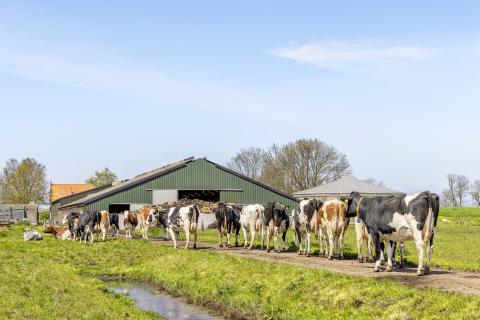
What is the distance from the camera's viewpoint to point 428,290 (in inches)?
534

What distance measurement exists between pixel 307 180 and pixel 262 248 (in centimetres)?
7565

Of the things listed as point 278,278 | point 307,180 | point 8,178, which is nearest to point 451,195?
point 307,180

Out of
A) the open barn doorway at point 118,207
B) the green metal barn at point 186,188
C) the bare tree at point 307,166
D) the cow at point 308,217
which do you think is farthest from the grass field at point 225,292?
the bare tree at point 307,166

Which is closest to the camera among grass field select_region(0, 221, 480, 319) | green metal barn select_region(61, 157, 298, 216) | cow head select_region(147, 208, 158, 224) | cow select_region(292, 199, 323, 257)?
grass field select_region(0, 221, 480, 319)

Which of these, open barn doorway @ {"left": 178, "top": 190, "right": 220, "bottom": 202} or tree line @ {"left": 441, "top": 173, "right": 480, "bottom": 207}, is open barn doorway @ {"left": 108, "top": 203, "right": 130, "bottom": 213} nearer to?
open barn doorway @ {"left": 178, "top": 190, "right": 220, "bottom": 202}

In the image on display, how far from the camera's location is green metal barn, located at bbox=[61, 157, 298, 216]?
195 feet

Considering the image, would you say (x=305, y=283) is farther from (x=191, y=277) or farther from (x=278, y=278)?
(x=191, y=277)

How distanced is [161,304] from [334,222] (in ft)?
26.3

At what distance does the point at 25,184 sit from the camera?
377ft

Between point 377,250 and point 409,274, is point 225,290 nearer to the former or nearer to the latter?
point 377,250

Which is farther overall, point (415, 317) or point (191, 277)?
point (191, 277)

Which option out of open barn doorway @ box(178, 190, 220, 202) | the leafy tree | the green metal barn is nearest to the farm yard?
the green metal barn

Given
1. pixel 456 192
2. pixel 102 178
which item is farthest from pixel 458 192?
pixel 102 178

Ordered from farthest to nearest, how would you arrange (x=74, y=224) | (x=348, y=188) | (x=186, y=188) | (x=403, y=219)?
(x=348, y=188) → (x=186, y=188) → (x=74, y=224) → (x=403, y=219)
